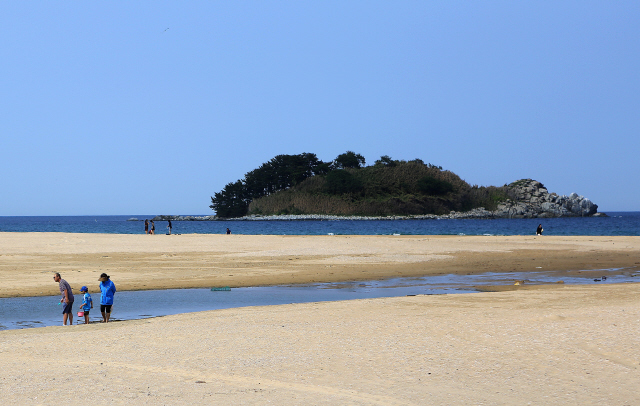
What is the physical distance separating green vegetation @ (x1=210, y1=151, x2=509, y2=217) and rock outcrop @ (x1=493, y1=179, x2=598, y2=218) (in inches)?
157

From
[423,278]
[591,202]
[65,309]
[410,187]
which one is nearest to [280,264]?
[423,278]

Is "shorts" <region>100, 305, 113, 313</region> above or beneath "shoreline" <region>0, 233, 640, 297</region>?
beneath

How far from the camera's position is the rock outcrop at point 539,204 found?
170 m

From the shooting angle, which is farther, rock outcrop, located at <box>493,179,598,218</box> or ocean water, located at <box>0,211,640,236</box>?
rock outcrop, located at <box>493,179,598,218</box>

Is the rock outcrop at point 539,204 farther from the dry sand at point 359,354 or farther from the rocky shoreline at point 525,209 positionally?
the dry sand at point 359,354

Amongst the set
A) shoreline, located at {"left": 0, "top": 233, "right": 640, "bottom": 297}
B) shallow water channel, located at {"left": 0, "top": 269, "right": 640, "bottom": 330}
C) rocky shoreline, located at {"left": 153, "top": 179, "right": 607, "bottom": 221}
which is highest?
rocky shoreline, located at {"left": 153, "top": 179, "right": 607, "bottom": 221}

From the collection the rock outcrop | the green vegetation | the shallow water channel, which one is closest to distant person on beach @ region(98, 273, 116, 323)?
the shallow water channel

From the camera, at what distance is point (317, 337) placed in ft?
41.2

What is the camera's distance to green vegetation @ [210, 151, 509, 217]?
163250 mm

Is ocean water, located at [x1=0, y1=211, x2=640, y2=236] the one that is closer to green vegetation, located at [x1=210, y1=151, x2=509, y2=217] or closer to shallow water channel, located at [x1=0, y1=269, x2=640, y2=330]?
green vegetation, located at [x1=210, y1=151, x2=509, y2=217]

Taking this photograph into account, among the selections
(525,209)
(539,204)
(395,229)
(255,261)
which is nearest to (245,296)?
(255,261)

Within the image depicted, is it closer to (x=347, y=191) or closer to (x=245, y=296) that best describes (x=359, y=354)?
(x=245, y=296)

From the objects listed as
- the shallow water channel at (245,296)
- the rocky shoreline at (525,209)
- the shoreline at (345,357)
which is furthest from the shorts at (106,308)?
the rocky shoreline at (525,209)

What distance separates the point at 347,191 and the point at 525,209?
51.5 metres
